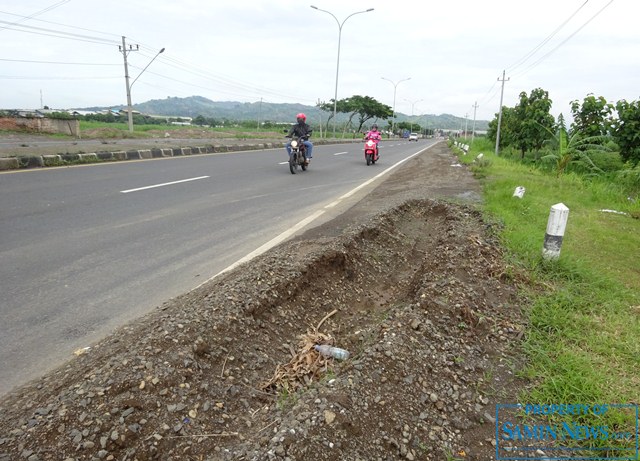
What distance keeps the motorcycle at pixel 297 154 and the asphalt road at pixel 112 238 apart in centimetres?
147

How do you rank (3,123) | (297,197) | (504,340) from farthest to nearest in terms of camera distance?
(3,123)
(297,197)
(504,340)

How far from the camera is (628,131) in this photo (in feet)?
41.6

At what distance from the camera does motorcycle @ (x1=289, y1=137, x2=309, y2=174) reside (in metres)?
11.4

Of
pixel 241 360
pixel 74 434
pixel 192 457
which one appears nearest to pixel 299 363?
pixel 241 360

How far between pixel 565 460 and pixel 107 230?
Answer: 5264mm

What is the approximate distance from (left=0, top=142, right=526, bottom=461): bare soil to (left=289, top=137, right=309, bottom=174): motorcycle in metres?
7.73

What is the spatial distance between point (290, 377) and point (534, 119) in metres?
20.8

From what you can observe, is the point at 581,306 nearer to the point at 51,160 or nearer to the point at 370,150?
Answer: the point at 51,160

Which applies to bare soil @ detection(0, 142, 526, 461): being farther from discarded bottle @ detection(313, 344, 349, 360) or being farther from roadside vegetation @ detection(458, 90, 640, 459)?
roadside vegetation @ detection(458, 90, 640, 459)

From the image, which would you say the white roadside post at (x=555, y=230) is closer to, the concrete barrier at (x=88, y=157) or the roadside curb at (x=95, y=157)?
the roadside curb at (x=95, y=157)

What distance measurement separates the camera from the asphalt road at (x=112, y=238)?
300cm

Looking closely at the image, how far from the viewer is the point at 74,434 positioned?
1.80 m

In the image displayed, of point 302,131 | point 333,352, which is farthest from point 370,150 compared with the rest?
point 333,352

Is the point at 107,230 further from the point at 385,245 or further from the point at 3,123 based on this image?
the point at 3,123
